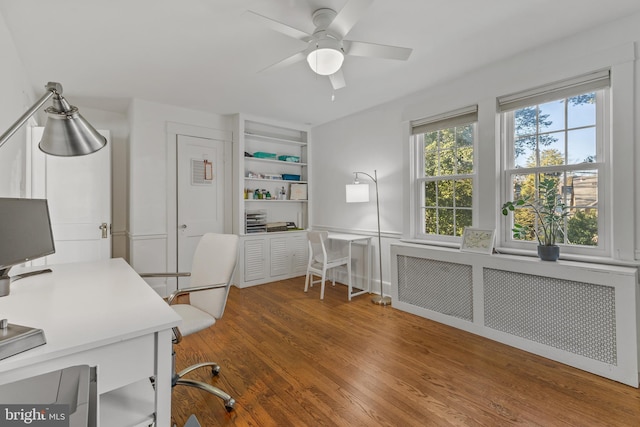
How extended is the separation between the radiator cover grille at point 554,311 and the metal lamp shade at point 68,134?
9.76 feet

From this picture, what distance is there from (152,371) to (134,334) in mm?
173

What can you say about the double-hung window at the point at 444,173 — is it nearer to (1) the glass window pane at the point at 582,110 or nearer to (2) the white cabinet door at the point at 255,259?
(1) the glass window pane at the point at 582,110

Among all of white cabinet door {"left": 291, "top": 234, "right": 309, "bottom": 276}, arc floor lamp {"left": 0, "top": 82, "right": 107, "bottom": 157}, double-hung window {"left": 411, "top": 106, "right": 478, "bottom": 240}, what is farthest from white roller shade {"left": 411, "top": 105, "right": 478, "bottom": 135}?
arc floor lamp {"left": 0, "top": 82, "right": 107, "bottom": 157}

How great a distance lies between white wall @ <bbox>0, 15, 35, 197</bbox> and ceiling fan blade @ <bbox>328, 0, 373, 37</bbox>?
2.25 meters

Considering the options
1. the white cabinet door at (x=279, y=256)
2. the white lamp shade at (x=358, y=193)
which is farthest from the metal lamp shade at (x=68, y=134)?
the white cabinet door at (x=279, y=256)

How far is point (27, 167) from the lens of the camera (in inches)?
116

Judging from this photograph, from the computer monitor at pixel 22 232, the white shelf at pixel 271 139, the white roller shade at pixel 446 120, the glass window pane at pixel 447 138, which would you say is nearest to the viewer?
the computer monitor at pixel 22 232

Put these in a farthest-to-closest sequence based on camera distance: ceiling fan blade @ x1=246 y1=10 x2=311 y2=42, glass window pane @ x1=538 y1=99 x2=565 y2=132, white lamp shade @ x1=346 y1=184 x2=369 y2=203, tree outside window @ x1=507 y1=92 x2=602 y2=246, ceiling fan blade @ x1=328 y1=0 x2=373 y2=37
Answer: white lamp shade @ x1=346 y1=184 x2=369 y2=203 → glass window pane @ x1=538 y1=99 x2=565 y2=132 → tree outside window @ x1=507 y1=92 x2=602 y2=246 → ceiling fan blade @ x1=246 y1=10 x2=311 y2=42 → ceiling fan blade @ x1=328 y1=0 x2=373 y2=37

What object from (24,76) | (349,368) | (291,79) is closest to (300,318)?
(349,368)

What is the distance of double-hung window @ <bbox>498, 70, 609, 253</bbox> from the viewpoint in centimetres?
231

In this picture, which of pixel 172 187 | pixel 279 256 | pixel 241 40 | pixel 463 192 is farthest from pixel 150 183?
pixel 463 192

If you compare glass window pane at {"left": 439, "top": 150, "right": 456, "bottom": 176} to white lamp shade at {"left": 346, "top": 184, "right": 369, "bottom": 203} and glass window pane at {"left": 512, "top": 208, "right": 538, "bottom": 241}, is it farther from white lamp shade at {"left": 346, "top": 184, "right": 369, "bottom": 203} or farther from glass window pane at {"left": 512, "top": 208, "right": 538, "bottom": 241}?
white lamp shade at {"left": 346, "top": 184, "right": 369, "bottom": 203}

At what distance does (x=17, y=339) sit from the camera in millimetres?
885

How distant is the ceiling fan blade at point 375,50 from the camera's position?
2.02 meters
